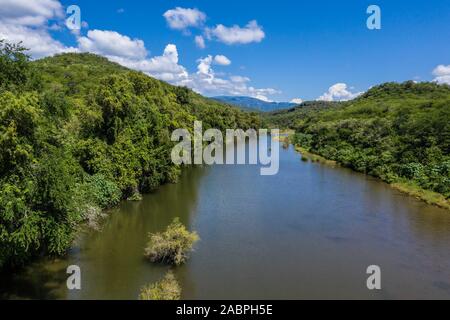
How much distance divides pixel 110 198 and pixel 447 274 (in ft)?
78.0

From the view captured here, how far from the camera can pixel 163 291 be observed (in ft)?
53.7

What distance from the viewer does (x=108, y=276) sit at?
1931cm

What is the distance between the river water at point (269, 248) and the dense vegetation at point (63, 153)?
1.94 metres

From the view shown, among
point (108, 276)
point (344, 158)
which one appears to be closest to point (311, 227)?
point (108, 276)

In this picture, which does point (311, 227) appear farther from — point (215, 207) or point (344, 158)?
point (344, 158)

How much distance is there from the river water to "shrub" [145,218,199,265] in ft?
1.87

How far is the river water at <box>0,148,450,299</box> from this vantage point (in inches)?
728

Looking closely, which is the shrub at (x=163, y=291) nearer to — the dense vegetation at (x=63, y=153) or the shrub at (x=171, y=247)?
the shrub at (x=171, y=247)

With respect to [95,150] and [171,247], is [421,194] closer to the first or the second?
[171,247]

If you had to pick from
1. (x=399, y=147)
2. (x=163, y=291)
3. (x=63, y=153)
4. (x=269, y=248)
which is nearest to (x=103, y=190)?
(x=63, y=153)

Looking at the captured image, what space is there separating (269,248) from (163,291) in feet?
30.4

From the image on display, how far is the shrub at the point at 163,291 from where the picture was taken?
15.9 meters

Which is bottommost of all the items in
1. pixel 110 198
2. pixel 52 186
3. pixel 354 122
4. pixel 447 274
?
pixel 447 274

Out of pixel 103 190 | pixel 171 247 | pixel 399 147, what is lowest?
pixel 171 247
